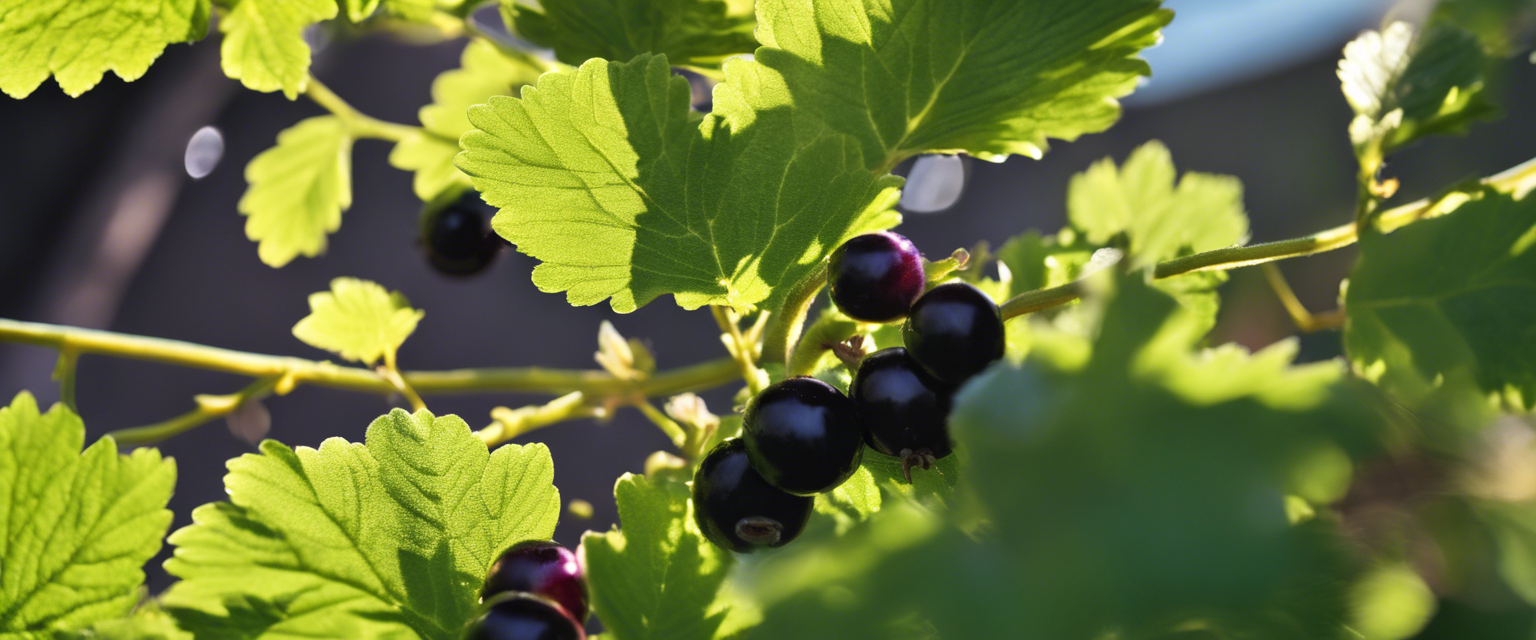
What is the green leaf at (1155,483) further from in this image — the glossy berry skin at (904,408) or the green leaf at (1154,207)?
the green leaf at (1154,207)

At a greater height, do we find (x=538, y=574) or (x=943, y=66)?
(x=943, y=66)

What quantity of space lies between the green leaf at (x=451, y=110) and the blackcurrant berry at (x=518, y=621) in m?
0.37

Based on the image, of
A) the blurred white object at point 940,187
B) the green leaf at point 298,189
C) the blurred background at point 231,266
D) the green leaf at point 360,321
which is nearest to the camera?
the green leaf at point 360,321

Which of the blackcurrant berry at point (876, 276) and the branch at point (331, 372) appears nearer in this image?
the blackcurrant berry at point (876, 276)

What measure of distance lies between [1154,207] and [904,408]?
13.8 inches

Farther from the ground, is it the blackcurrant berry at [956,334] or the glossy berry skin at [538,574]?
the blackcurrant berry at [956,334]

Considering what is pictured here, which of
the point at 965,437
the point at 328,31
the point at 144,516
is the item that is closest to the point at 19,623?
the point at 144,516

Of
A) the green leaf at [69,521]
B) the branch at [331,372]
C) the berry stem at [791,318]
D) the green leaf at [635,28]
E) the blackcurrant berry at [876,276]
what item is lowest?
the branch at [331,372]

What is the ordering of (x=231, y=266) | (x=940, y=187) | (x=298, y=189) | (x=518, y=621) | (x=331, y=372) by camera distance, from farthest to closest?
1. (x=940, y=187)
2. (x=231, y=266)
3. (x=298, y=189)
4. (x=331, y=372)
5. (x=518, y=621)

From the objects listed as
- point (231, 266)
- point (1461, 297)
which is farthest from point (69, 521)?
point (231, 266)

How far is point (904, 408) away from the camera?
0.26m

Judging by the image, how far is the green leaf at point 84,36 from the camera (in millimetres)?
335

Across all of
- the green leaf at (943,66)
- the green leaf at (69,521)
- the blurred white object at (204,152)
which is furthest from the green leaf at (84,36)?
the blurred white object at (204,152)

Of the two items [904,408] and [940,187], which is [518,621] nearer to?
[904,408]
